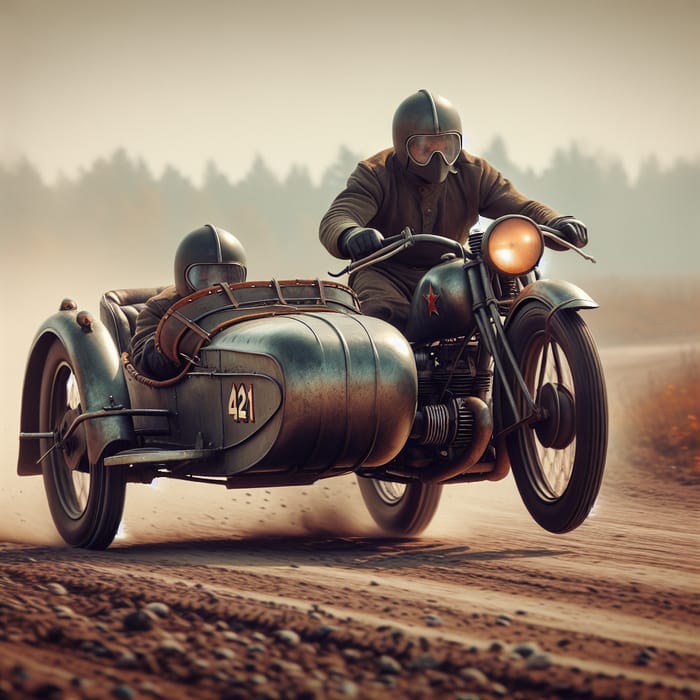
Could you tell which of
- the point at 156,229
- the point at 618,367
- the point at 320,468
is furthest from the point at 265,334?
the point at 156,229

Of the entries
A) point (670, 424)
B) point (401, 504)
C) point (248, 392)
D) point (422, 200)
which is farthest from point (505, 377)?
point (670, 424)

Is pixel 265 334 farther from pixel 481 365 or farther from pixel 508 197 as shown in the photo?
pixel 508 197

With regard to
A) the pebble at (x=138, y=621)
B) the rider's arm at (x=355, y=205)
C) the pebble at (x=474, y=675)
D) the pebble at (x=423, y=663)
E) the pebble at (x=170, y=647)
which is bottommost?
the pebble at (x=474, y=675)

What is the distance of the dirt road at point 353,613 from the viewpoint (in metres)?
3.83

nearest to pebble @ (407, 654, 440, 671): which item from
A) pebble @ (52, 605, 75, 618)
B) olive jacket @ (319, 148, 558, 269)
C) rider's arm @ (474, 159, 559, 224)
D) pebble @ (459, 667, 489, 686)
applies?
pebble @ (459, 667, 489, 686)

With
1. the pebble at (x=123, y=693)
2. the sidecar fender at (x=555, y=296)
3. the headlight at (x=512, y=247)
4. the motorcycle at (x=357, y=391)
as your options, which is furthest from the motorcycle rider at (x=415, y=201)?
the pebble at (x=123, y=693)

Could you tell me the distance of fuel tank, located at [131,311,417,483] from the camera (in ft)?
19.1

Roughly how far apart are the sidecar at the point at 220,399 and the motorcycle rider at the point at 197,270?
0.18 metres

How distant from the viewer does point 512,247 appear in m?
6.50

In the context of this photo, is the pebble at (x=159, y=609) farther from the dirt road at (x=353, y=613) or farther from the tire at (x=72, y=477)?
the tire at (x=72, y=477)

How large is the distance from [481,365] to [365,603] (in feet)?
6.80

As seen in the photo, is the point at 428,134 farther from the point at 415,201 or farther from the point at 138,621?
the point at 138,621

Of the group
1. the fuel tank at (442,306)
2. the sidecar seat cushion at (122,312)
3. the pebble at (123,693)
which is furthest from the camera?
the sidecar seat cushion at (122,312)

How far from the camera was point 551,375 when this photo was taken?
22.3 feet
